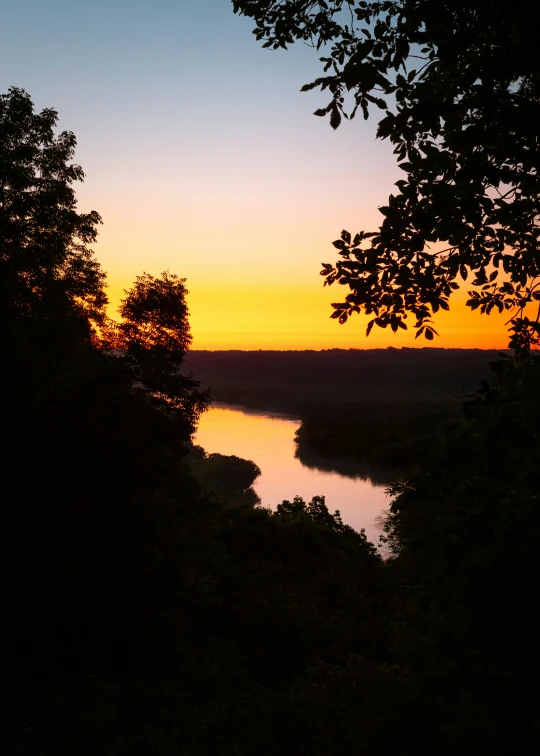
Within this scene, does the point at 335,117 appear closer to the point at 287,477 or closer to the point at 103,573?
the point at 103,573

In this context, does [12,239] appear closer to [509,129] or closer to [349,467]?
[509,129]

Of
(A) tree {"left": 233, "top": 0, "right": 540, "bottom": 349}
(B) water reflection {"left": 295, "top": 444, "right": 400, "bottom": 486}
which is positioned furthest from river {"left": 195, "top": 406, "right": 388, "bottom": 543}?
(A) tree {"left": 233, "top": 0, "right": 540, "bottom": 349}

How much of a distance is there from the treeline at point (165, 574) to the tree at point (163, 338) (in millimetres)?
91

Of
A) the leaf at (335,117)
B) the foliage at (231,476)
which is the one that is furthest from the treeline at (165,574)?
the foliage at (231,476)

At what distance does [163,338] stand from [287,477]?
82.9 metres

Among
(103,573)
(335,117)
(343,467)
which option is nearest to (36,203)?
(103,573)

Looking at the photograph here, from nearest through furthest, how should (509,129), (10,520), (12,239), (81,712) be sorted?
(509,129), (81,712), (10,520), (12,239)

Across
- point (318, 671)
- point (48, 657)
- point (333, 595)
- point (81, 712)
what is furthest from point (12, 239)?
point (333, 595)

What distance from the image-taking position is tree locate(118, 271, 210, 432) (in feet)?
76.6

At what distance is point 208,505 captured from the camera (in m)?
23.7

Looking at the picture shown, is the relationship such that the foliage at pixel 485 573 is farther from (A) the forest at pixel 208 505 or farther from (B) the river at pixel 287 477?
(B) the river at pixel 287 477

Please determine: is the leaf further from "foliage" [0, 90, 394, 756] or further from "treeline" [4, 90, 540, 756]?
"foliage" [0, 90, 394, 756]

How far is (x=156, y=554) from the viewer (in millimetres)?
17188

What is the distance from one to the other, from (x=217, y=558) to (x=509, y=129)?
27243mm
